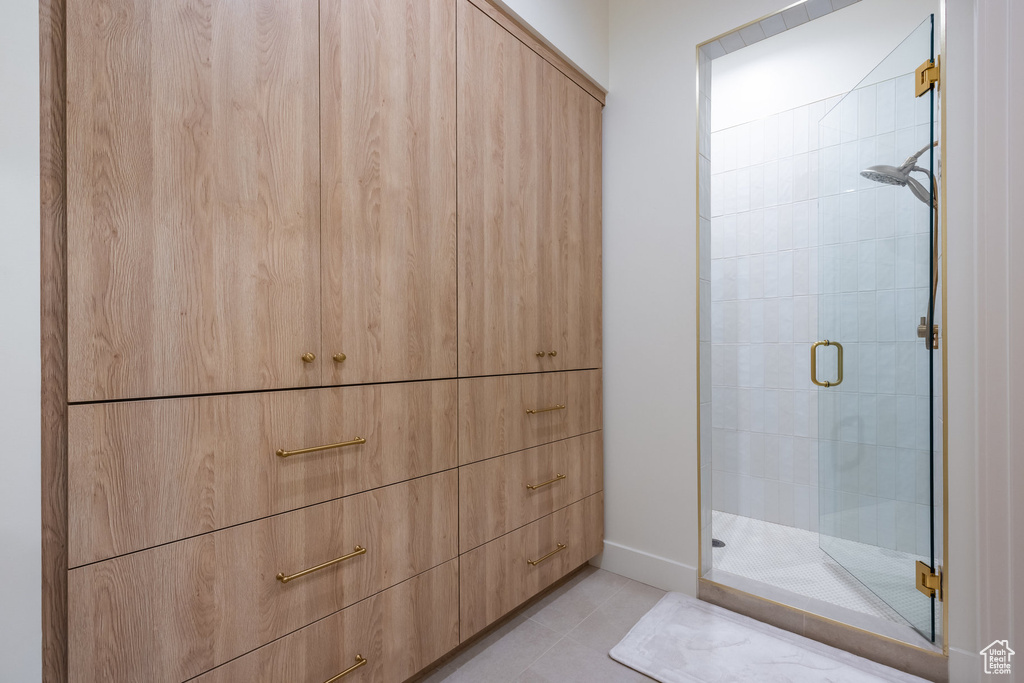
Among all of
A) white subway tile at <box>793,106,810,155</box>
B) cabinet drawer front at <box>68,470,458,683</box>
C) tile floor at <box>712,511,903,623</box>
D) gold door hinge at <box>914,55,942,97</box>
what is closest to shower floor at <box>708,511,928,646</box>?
tile floor at <box>712,511,903,623</box>

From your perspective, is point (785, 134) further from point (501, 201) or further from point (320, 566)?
point (320, 566)

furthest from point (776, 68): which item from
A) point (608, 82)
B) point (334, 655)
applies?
point (334, 655)

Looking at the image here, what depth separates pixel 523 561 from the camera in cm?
184

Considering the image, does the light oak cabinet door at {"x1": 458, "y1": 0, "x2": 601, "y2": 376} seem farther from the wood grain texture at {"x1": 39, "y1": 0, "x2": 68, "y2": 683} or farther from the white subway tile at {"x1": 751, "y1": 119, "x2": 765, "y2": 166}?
the white subway tile at {"x1": 751, "y1": 119, "x2": 765, "y2": 166}

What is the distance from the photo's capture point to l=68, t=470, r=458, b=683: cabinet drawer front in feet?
3.01

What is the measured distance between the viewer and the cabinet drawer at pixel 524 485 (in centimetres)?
164

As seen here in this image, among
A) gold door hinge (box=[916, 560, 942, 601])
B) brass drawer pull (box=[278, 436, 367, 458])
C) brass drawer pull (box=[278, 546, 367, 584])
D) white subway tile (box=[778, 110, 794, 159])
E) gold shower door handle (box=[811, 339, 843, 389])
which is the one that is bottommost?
gold door hinge (box=[916, 560, 942, 601])

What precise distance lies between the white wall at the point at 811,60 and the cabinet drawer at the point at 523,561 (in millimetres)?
2370

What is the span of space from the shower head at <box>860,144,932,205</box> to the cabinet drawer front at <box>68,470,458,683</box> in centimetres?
185

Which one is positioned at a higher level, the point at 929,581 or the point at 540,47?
the point at 540,47

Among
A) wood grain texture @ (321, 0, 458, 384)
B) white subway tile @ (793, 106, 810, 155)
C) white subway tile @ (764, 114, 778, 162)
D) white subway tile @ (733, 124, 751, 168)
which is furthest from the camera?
white subway tile @ (733, 124, 751, 168)

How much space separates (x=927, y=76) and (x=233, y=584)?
242 cm

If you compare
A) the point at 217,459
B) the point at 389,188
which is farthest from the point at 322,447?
the point at 389,188

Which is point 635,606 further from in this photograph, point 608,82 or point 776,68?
point 776,68
